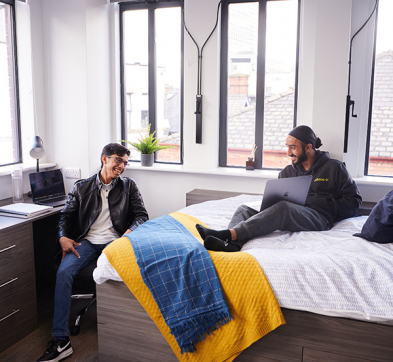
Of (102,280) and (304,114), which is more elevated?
(304,114)

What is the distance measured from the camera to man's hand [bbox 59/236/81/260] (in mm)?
2254

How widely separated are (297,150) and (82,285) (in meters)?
1.63

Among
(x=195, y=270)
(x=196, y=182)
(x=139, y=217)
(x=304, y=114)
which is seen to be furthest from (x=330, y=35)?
(x=195, y=270)

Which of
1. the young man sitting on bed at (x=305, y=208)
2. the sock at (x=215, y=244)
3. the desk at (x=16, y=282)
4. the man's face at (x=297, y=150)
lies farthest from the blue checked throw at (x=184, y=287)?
the man's face at (x=297, y=150)

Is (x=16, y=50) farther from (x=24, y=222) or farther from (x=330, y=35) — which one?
(x=330, y=35)

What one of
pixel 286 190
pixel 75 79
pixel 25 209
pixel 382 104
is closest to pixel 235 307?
pixel 286 190

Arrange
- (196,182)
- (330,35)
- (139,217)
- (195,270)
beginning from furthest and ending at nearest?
(196,182), (330,35), (139,217), (195,270)

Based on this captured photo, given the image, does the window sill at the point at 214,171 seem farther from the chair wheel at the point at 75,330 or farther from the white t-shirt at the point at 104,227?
the chair wheel at the point at 75,330

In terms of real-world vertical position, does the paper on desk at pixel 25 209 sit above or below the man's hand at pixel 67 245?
above

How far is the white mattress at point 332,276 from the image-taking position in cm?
153

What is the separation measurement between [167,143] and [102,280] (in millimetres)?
1976

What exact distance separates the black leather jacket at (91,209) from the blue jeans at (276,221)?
2.36ft

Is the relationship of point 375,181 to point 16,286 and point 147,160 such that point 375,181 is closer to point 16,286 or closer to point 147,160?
point 147,160

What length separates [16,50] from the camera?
10.2 ft
